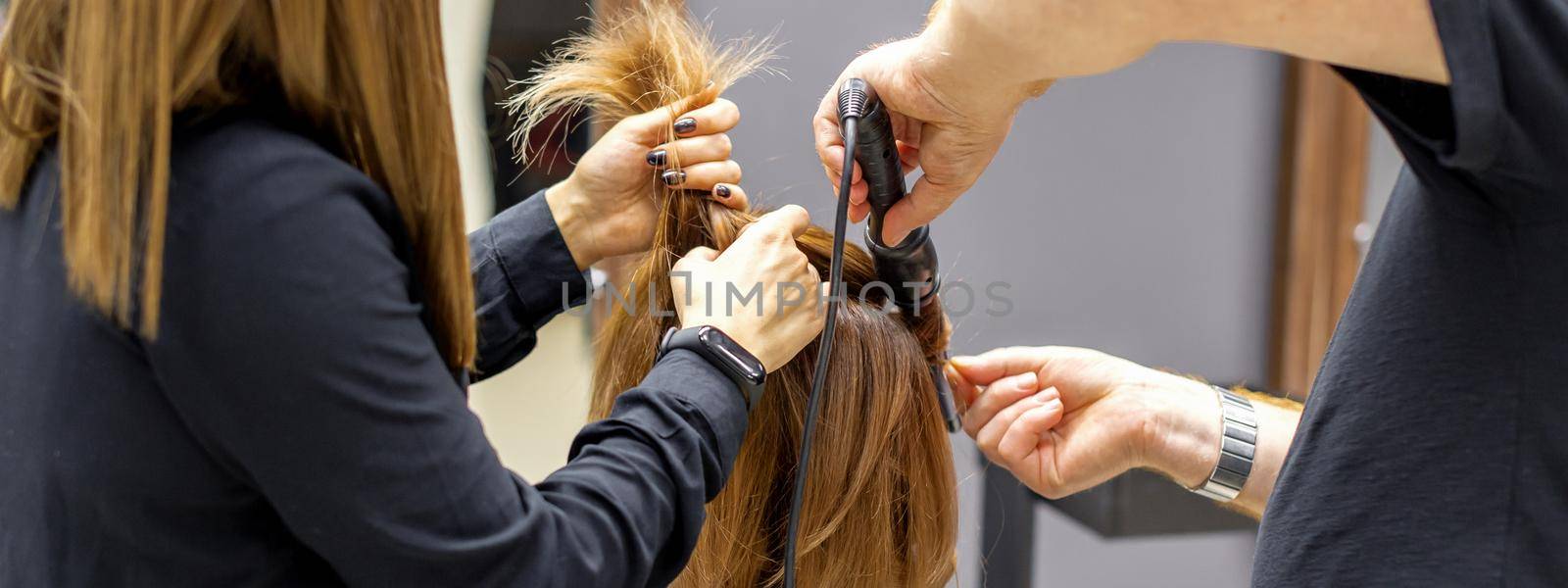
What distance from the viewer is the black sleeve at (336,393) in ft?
1.87

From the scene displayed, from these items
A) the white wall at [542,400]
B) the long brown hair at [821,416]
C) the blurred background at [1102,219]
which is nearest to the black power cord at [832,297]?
the long brown hair at [821,416]

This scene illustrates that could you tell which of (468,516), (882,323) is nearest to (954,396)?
(882,323)

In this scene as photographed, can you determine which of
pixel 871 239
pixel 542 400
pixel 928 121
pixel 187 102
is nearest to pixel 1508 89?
pixel 928 121

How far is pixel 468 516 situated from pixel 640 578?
15 centimetres

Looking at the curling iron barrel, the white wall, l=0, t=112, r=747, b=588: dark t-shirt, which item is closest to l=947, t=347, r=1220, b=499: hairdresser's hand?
the curling iron barrel

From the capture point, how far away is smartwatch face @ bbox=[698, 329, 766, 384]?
2.77 feet

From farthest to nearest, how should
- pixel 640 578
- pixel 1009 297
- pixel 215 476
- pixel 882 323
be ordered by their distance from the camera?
pixel 1009 297 → pixel 882 323 → pixel 640 578 → pixel 215 476

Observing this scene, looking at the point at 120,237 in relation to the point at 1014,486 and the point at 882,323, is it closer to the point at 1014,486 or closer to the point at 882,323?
the point at 882,323

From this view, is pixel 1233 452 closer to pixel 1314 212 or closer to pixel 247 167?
pixel 247 167

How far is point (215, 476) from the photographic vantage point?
0.62m

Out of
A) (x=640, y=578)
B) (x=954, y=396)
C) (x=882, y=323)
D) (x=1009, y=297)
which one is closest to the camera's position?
(x=640, y=578)

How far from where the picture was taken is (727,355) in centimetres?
85

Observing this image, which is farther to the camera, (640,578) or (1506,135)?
(640,578)

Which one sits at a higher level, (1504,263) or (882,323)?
(1504,263)
